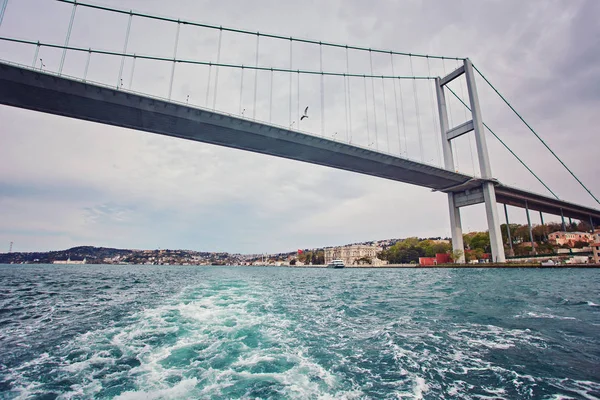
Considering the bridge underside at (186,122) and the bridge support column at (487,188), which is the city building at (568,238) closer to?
the bridge support column at (487,188)

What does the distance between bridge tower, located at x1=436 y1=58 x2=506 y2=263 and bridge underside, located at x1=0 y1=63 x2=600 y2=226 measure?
198cm

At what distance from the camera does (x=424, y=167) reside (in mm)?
36250

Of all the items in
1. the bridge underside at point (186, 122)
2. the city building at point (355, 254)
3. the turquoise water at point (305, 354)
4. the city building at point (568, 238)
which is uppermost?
the bridge underside at point (186, 122)

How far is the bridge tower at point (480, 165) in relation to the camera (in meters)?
36.9

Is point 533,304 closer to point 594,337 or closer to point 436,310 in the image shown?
point 436,310

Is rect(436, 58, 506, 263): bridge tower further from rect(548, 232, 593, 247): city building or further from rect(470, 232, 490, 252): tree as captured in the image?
rect(548, 232, 593, 247): city building

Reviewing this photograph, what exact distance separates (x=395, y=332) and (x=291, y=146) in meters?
25.3

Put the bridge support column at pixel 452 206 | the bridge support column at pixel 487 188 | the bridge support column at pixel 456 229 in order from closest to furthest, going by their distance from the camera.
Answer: the bridge support column at pixel 487 188 → the bridge support column at pixel 452 206 → the bridge support column at pixel 456 229

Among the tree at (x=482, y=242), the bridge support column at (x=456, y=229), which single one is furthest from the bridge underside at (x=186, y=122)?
the tree at (x=482, y=242)

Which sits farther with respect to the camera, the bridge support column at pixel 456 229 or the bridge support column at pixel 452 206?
the bridge support column at pixel 456 229

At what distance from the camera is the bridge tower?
36875 mm

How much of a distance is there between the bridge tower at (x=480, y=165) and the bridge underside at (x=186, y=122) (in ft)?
6.49

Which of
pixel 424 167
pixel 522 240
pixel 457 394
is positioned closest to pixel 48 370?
pixel 457 394

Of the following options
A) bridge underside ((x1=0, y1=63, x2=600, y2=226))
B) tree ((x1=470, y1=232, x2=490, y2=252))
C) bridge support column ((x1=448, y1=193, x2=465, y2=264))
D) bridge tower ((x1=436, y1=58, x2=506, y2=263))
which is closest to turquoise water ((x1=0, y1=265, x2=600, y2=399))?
bridge underside ((x1=0, y1=63, x2=600, y2=226))
